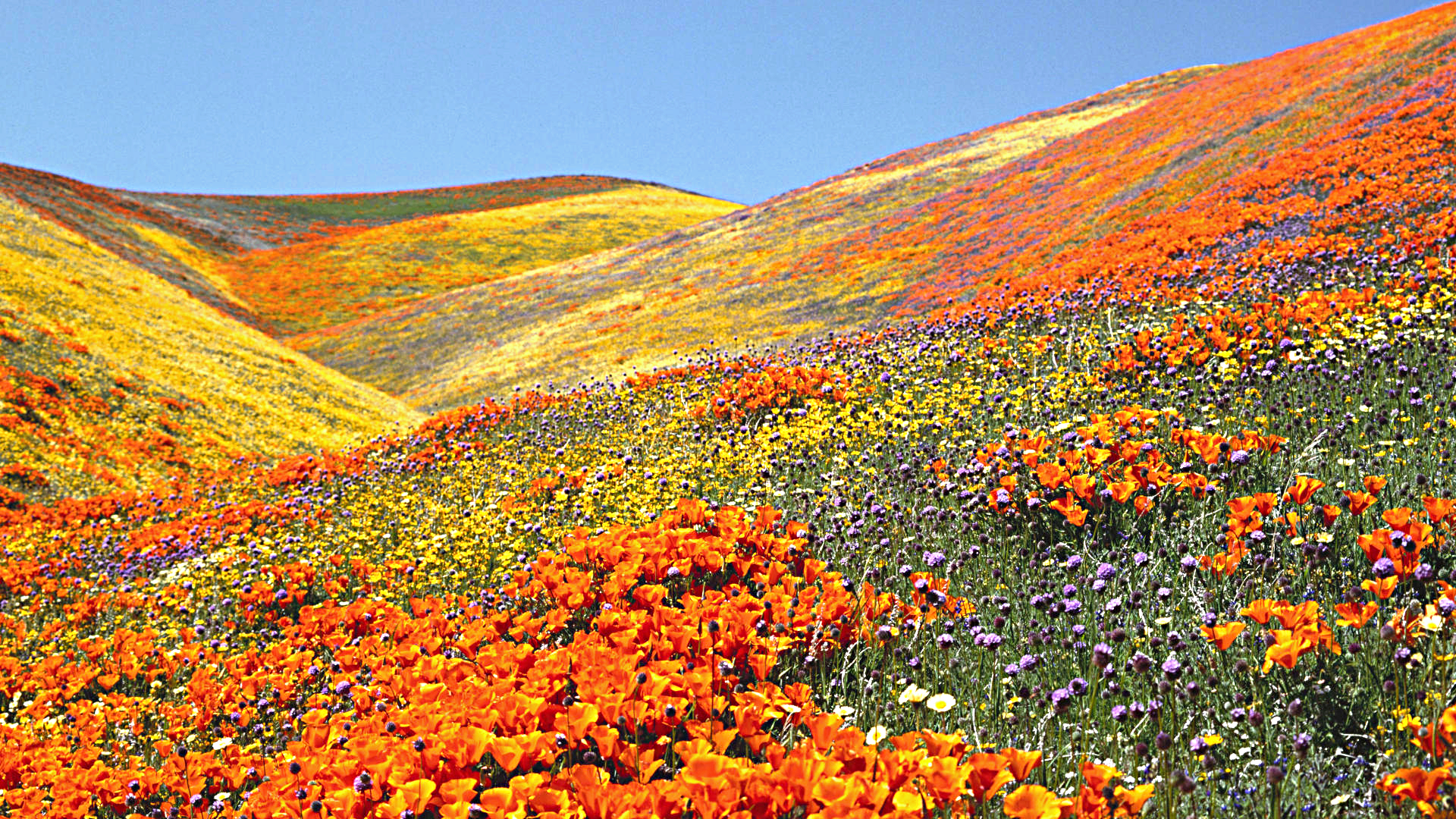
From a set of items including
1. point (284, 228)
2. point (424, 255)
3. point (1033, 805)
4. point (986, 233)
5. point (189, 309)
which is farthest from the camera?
point (284, 228)

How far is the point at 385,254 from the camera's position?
63.2 m

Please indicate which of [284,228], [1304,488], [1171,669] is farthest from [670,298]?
[284,228]

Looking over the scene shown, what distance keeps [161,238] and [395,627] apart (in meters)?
68.6

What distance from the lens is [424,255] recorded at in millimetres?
63031

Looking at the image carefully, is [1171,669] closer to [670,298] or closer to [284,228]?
[670,298]

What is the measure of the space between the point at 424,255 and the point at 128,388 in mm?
47947

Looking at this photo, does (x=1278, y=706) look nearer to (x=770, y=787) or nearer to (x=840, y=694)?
(x=840, y=694)

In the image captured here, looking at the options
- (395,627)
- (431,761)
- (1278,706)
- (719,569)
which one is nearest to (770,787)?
(431,761)

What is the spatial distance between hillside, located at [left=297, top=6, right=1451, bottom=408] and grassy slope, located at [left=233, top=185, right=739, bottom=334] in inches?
257

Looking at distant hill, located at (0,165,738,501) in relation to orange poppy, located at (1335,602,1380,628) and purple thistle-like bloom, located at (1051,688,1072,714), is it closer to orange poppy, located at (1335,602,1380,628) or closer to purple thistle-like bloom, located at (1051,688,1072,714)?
purple thistle-like bloom, located at (1051,688,1072,714)

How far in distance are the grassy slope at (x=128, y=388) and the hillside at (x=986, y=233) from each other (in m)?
6.35

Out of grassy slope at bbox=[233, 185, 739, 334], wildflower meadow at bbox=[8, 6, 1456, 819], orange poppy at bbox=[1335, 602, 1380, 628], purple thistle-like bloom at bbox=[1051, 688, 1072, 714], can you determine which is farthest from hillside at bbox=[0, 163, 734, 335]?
orange poppy at bbox=[1335, 602, 1380, 628]

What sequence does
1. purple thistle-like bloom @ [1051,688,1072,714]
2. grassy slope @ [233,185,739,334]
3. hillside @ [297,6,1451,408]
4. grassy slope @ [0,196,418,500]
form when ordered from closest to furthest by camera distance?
purple thistle-like bloom @ [1051,688,1072,714]
grassy slope @ [0,196,418,500]
hillside @ [297,6,1451,408]
grassy slope @ [233,185,739,334]

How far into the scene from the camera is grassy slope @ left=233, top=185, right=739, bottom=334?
5278cm
